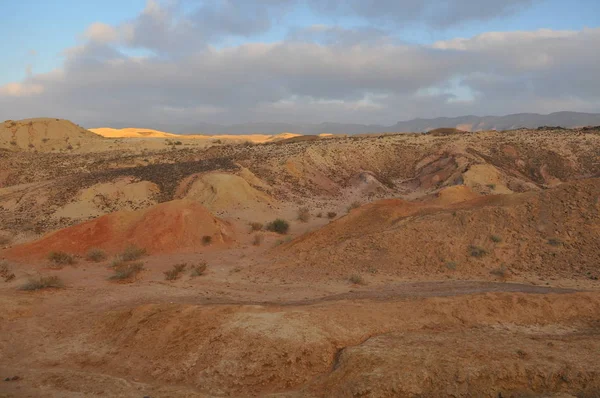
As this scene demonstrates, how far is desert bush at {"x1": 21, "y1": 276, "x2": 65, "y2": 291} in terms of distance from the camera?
43.3 feet

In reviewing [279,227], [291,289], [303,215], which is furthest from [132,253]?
[303,215]

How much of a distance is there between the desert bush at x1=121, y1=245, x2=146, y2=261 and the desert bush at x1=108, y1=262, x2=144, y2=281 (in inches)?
49.4

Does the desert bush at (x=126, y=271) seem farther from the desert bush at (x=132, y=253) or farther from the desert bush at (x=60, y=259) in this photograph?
the desert bush at (x=60, y=259)

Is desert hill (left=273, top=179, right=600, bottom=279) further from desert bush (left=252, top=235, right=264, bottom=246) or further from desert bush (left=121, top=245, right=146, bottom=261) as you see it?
desert bush (left=121, top=245, right=146, bottom=261)

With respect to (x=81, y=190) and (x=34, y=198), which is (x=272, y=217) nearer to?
(x=81, y=190)

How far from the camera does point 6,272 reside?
50.5 ft

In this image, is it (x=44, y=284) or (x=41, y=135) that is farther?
(x=41, y=135)

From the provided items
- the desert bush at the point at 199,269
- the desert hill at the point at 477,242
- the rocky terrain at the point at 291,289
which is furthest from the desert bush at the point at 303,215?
the desert bush at the point at 199,269

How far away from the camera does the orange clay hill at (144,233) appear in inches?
719

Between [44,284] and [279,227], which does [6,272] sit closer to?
[44,284]

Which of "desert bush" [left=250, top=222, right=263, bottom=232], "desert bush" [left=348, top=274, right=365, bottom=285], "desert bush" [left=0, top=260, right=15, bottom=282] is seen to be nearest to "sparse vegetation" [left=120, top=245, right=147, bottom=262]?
"desert bush" [left=0, top=260, right=15, bottom=282]

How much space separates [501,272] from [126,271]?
1166cm

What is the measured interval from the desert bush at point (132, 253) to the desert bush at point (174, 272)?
2441mm

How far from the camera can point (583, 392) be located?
6.62 m
